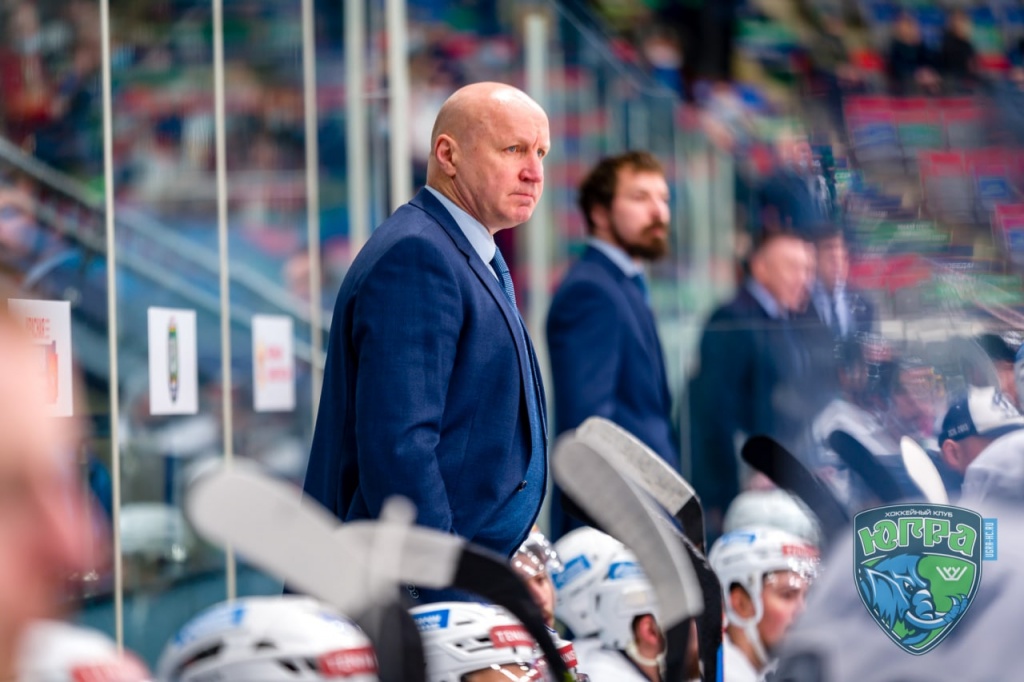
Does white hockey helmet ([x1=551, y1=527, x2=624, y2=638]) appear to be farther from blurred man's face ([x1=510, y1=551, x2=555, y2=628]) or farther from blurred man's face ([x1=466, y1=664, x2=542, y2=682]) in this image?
blurred man's face ([x1=466, y1=664, x2=542, y2=682])

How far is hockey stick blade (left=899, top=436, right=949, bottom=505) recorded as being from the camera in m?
2.27

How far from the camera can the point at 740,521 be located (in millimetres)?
4477

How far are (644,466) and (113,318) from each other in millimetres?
1803

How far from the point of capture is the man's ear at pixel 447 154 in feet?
9.57

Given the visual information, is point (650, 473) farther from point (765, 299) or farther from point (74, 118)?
point (765, 299)

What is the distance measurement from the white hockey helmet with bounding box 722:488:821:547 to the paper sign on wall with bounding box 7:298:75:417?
5.18ft

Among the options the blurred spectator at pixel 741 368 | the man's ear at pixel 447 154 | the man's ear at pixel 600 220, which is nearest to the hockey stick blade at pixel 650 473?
the man's ear at pixel 447 154

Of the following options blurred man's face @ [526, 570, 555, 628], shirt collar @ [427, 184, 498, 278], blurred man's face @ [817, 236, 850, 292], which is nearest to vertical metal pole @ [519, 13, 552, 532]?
blurred man's face @ [526, 570, 555, 628]

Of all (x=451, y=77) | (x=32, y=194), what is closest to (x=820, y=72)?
(x=451, y=77)

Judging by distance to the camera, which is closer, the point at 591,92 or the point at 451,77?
the point at 451,77

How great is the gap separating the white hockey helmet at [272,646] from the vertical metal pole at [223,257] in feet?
8.32

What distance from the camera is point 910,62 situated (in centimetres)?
407

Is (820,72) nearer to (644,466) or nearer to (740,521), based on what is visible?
(740,521)

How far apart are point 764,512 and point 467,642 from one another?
220cm
